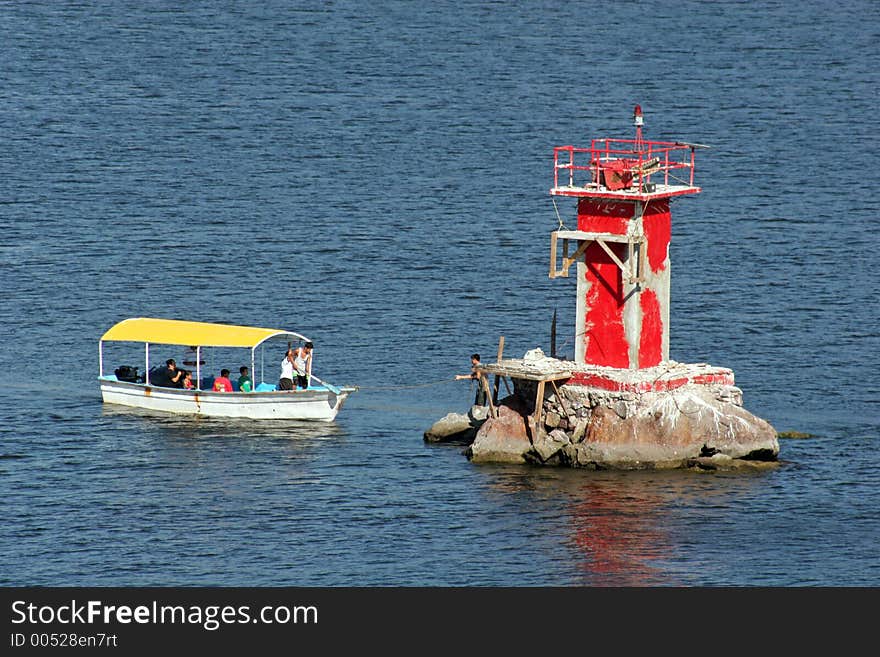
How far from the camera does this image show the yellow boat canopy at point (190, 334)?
242ft

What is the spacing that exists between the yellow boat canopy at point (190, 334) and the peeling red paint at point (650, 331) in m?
13.1

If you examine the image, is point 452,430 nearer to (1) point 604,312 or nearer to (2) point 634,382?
(1) point 604,312

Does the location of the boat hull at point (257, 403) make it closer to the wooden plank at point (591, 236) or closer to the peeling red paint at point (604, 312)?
the peeling red paint at point (604, 312)

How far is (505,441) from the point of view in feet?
222

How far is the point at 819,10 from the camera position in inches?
7840

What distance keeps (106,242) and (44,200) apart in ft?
36.9

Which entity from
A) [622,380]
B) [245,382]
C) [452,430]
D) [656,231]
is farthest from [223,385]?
[656,231]

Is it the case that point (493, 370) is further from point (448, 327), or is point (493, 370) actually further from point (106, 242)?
point (106, 242)

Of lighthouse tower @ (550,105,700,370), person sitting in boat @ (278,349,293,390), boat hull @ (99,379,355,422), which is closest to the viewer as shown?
lighthouse tower @ (550,105,700,370)

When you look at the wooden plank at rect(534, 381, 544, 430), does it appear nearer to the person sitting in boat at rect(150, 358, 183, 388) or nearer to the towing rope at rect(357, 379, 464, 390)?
the towing rope at rect(357, 379, 464, 390)

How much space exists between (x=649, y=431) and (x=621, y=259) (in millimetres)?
5813

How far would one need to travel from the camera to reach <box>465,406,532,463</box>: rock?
67.6 meters

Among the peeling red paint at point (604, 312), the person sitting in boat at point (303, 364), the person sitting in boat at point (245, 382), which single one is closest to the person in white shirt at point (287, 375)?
the person sitting in boat at point (303, 364)

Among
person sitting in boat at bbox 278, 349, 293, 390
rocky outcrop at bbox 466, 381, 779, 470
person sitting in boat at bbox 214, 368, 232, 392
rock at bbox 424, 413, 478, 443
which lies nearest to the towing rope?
person sitting in boat at bbox 278, 349, 293, 390
